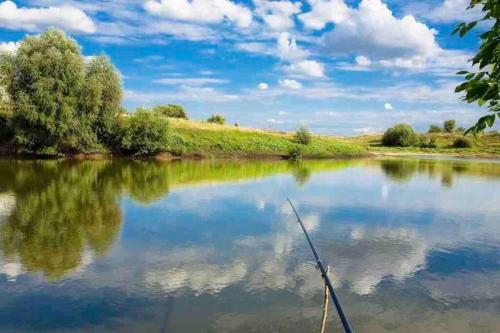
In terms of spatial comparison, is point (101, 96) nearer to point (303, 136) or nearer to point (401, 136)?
point (303, 136)

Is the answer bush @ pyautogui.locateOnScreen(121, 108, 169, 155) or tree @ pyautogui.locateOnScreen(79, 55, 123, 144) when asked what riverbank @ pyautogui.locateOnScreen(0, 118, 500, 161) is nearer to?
bush @ pyautogui.locateOnScreen(121, 108, 169, 155)

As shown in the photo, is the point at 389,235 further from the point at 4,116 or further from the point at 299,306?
the point at 4,116

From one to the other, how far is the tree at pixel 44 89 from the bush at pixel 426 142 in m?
91.4

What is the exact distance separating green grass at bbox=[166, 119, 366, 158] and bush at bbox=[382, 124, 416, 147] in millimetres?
38856

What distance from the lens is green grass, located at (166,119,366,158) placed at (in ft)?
215

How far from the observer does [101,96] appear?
54.5 meters

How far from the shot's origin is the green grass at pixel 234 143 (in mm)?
65562

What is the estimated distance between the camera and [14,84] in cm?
4809

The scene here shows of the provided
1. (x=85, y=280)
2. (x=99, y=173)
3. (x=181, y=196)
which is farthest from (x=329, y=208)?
(x=99, y=173)

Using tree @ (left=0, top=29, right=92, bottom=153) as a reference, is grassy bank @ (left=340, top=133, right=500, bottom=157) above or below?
below

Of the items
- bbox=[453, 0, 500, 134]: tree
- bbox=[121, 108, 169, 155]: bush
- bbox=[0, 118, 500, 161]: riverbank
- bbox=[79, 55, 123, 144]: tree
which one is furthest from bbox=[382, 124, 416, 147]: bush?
bbox=[453, 0, 500, 134]: tree

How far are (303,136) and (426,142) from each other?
53.2m

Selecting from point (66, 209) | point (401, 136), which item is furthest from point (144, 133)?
point (401, 136)

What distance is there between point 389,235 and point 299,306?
28.7ft
